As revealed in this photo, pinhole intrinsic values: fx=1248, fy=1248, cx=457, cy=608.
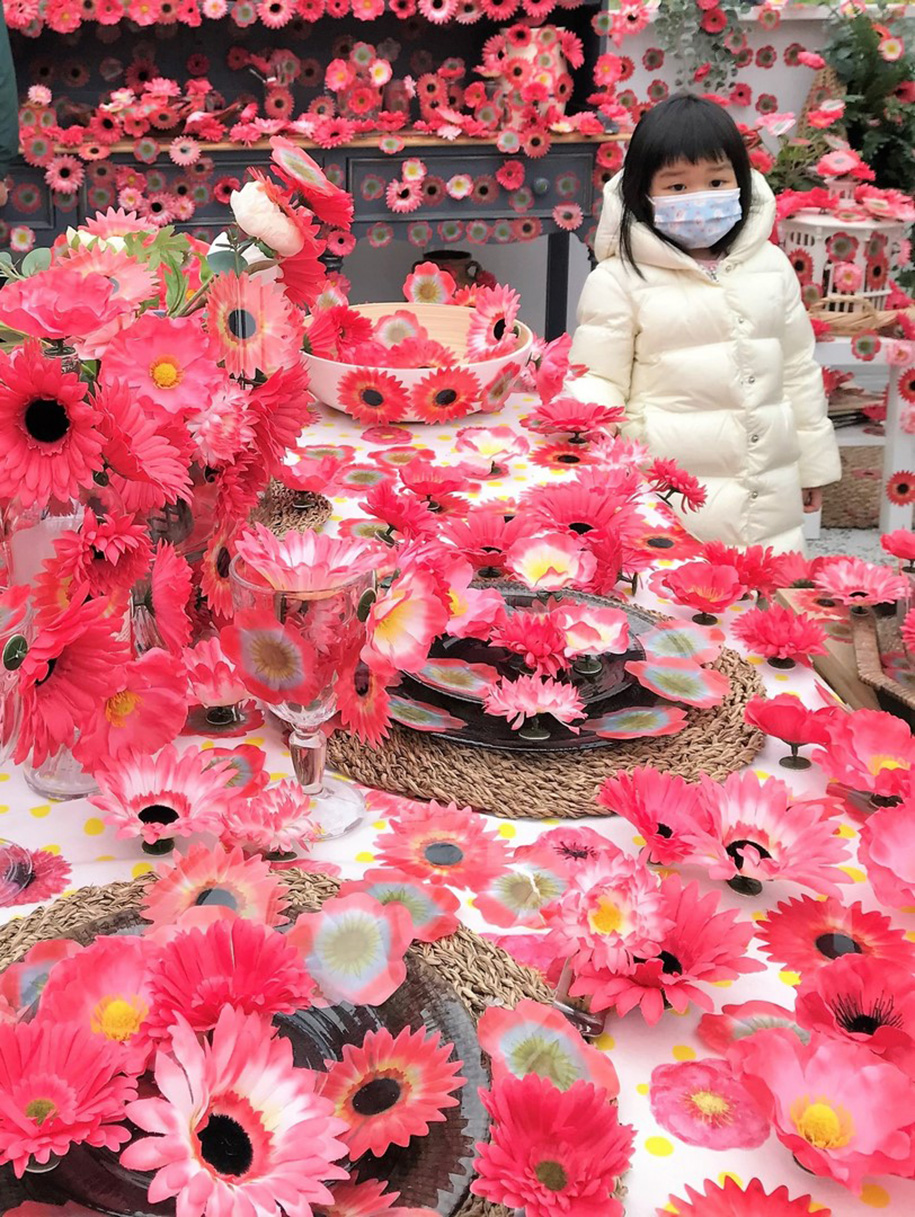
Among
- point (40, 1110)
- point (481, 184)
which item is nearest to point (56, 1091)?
point (40, 1110)

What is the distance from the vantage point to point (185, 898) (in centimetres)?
→ 67

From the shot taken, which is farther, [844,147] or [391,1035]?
[844,147]

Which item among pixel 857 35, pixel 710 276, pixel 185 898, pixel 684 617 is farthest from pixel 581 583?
pixel 857 35

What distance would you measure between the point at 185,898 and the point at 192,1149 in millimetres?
202

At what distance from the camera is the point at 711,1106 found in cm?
59

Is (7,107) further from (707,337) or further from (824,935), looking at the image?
(824,935)

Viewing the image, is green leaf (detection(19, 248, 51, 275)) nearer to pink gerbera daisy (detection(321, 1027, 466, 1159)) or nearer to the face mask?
pink gerbera daisy (detection(321, 1027, 466, 1159))

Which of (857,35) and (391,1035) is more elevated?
(857,35)

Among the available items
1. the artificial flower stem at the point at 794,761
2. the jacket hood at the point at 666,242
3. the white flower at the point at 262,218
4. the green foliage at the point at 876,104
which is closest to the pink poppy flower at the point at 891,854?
the artificial flower stem at the point at 794,761

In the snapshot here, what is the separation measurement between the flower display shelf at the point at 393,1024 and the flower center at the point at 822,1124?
0.14m

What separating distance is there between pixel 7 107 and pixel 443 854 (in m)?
2.75

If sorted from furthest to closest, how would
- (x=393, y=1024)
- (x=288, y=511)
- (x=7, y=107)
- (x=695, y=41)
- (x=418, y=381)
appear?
(x=695, y=41) → (x=7, y=107) → (x=418, y=381) → (x=288, y=511) → (x=393, y=1024)

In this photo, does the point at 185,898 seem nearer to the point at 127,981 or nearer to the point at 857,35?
the point at 127,981

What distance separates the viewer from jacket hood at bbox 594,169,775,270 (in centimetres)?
204
